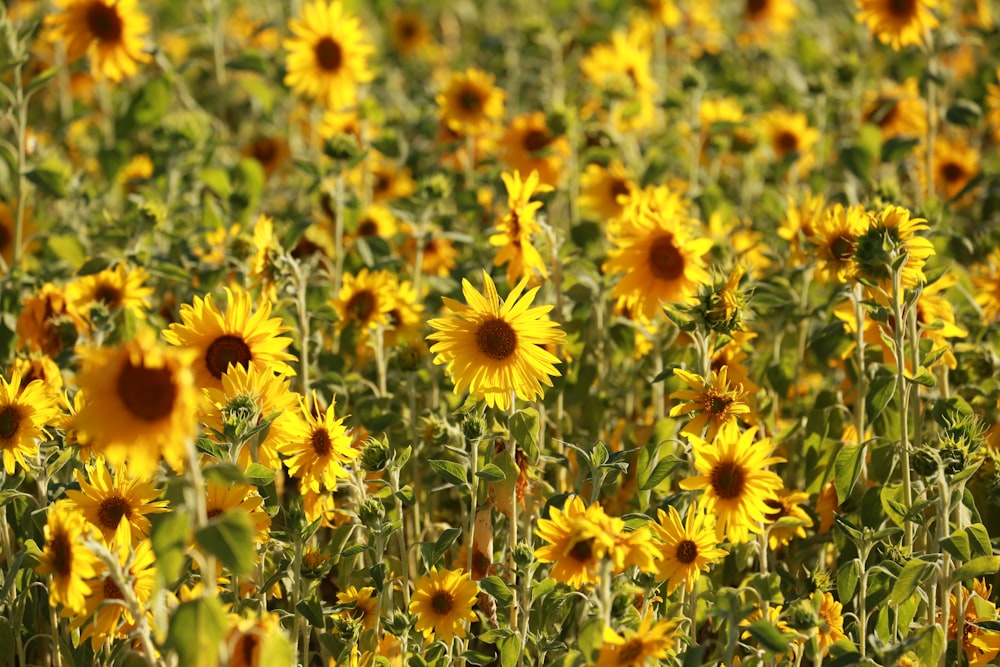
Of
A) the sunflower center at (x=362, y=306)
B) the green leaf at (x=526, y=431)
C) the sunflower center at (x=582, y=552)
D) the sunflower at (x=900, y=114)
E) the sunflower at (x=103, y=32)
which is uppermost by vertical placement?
the sunflower at (x=900, y=114)

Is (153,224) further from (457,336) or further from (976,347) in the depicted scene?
(976,347)

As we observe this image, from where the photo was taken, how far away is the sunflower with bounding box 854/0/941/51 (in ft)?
12.1

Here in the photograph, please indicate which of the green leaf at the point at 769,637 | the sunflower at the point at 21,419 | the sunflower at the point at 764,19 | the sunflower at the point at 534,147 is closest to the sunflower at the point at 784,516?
the green leaf at the point at 769,637

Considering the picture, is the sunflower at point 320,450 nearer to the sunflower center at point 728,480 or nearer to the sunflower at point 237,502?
the sunflower at point 237,502

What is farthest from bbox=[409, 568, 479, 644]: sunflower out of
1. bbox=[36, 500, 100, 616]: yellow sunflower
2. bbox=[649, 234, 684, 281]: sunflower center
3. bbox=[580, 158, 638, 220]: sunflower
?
bbox=[580, 158, 638, 220]: sunflower

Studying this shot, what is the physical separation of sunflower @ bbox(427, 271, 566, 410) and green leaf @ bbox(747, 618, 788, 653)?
0.70 m

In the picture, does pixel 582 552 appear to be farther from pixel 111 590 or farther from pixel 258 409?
pixel 111 590

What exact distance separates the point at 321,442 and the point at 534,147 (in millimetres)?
2144

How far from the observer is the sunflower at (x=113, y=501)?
221 cm

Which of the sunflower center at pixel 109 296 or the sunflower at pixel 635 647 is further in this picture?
the sunflower center at pixel 109 296

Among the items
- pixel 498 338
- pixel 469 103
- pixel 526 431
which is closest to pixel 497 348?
pixel 498 338

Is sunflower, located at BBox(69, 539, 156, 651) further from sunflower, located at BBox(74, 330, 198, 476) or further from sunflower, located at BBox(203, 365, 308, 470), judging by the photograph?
sunflower, located at BBox(74, 330, 198, 476)

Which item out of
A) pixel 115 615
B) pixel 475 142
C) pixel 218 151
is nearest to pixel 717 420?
pixel 115 615

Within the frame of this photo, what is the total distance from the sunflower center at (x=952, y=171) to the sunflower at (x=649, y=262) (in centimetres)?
199
